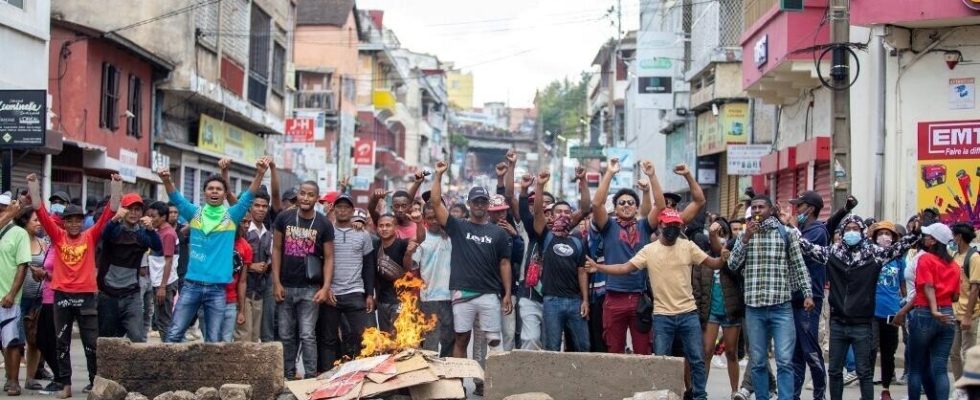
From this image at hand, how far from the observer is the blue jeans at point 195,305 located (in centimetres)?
1108

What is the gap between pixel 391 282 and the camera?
1212 centimetres

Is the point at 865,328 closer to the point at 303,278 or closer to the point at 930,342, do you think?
the point at 930,342

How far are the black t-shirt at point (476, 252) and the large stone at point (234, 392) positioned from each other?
103 inches

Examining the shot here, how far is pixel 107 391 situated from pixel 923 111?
11.4 metres

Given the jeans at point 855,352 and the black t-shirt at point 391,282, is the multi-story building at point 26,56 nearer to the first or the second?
the black t-shirt at point 391,282

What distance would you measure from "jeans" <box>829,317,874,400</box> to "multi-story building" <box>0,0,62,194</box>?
11.7m

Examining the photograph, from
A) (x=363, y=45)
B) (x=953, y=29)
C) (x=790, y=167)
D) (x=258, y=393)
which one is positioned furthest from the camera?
(x=363, y=45)

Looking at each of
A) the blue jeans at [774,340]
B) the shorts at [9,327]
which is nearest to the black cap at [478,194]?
the blue jeans at [774,340]

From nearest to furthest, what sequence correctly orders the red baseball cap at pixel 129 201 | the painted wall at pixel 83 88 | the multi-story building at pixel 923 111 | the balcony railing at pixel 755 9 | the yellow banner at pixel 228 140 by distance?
the red baseball cap at pixel 129 201 → the multi-story building at pixel 923 111 → the balcony railing at pixel 755 9 → the painted wall at pixel 83 88 → the yellow banner at pixel 228 140

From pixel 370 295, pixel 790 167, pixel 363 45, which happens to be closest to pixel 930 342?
pixel 370 295

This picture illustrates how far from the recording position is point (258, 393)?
33.6 feet

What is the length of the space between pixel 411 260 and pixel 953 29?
8605mm

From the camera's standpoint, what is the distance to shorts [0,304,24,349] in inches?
435

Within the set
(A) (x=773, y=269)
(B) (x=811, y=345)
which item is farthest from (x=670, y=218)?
(B) (x=811, y=345)
